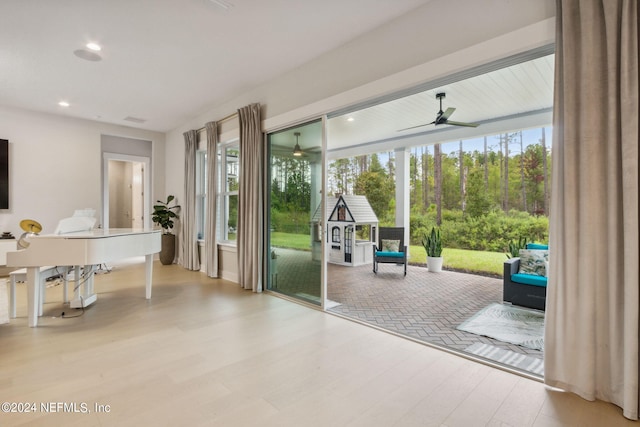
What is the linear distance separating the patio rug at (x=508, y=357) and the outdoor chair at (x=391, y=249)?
3202 mm

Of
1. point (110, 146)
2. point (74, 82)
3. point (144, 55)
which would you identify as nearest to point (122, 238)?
point (144, 55)

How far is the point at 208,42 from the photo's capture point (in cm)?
342

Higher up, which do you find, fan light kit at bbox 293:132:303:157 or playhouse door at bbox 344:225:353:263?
fan light kit at bbox 293:132:303:157

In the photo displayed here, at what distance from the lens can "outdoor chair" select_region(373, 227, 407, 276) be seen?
598 centimetres

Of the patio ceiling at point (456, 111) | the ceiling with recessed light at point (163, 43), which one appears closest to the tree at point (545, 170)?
the patio ceiling at point (456, 111)

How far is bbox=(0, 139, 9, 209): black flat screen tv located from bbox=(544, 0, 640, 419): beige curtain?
25.8ft

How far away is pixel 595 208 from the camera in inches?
73.6

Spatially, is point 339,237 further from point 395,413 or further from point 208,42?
point 395,413

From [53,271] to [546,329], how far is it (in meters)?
4.82

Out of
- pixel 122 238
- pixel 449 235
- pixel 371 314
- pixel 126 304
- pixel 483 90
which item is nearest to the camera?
pixel 122 238

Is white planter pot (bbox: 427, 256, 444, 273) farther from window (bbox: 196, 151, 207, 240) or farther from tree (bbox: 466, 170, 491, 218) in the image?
window (bbox: 196, 151, 207, 240)

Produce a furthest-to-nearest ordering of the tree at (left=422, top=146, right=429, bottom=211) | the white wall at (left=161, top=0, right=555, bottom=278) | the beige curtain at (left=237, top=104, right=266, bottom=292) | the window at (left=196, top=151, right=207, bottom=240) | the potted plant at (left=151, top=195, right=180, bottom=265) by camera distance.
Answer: the tree at (left=422, top=146, right=429, bottom=211), the potted plant at (left=151, top=195, right=180, bottom=265), the window at (left=196, top=151, right=207, bottom=240), the beige curtain at (left=237, top=104, right=266, bottom=292), the white wall at (left=161, top=0, right=555, bottom=278)

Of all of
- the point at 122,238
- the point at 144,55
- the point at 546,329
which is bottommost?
the point at 546,329

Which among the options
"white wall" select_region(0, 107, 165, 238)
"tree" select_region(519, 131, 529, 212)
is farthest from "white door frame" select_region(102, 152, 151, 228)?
"tree" select_region(519, 131, 529, 212)
